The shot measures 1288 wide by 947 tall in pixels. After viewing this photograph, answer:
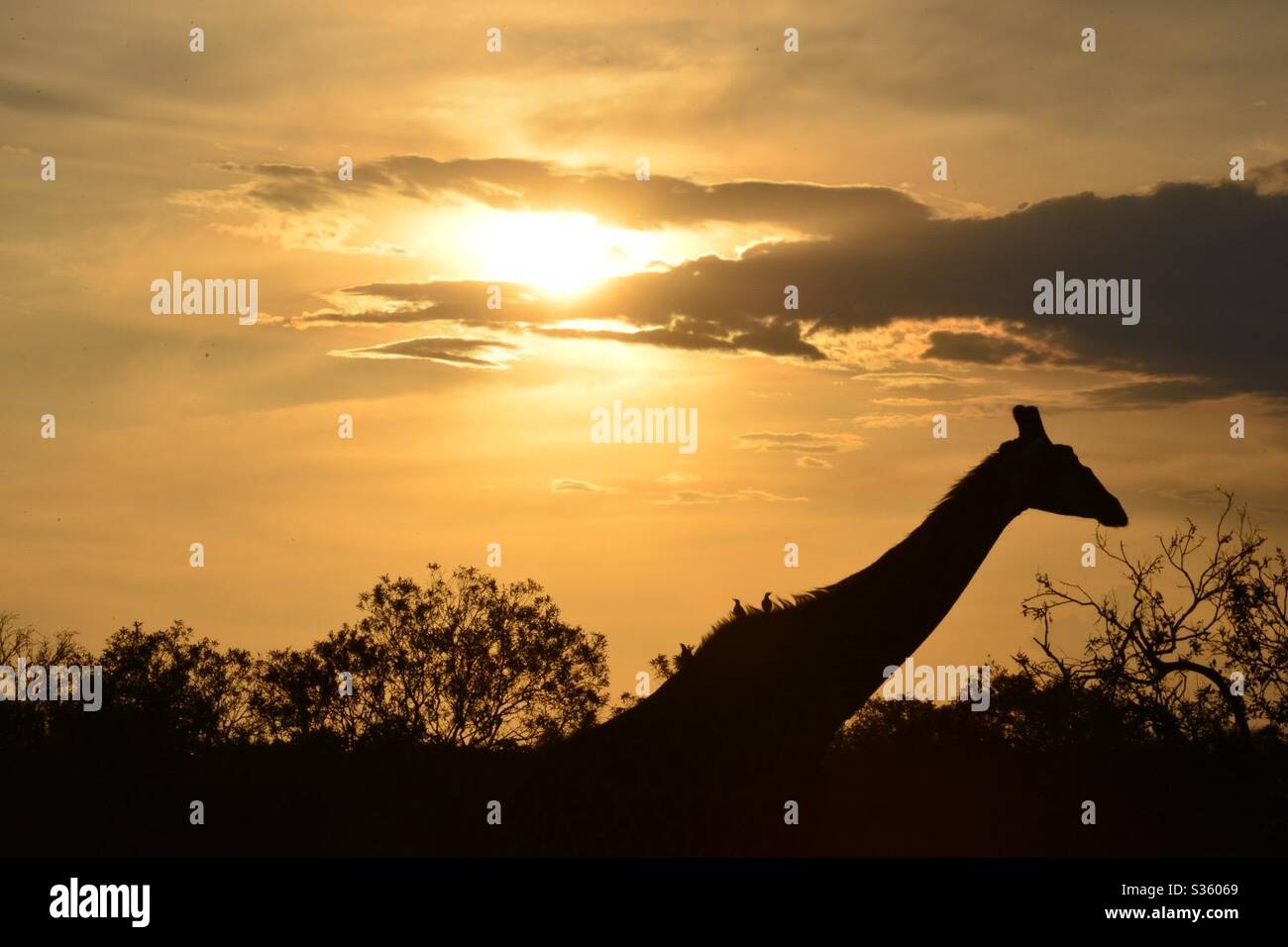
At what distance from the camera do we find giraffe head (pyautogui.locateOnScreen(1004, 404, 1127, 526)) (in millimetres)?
18719

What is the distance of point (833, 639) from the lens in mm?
17281

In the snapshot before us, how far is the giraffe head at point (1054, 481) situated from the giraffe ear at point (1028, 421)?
0.57 feet

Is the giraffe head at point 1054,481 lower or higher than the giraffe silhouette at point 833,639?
higher

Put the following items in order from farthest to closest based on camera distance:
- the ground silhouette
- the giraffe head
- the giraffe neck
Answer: the giraffe head
the giraffe neck
the ground silhouette

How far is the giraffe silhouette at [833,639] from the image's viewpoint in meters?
16.1

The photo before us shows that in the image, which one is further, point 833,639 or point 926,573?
point 926,573

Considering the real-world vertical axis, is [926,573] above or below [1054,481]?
below

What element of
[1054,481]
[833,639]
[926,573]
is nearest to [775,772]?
[833,639]

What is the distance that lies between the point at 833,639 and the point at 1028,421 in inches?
174

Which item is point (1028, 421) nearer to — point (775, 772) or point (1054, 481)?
point (1054, 481)

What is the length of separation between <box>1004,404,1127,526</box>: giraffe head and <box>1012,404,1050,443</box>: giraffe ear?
0.57 ft
